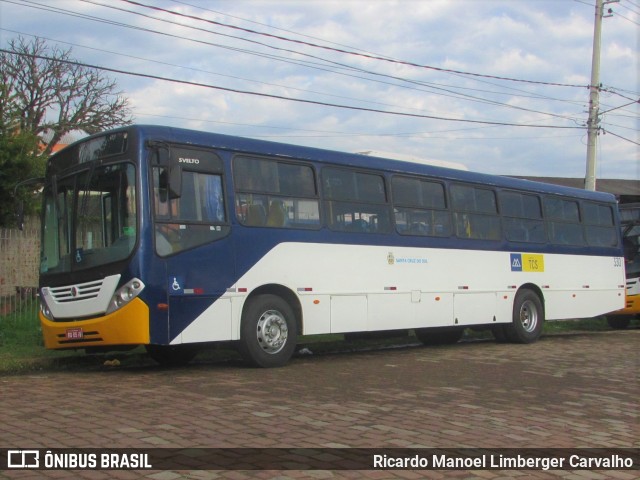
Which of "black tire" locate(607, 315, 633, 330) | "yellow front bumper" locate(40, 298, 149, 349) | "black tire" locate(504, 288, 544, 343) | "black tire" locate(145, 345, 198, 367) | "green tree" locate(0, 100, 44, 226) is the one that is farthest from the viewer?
"green tree" locate(0, 100, 44, 226)

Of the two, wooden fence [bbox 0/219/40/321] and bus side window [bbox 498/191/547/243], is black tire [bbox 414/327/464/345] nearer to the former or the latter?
bus side window [bbox 498/191/547/243]

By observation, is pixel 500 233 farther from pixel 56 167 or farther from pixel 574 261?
pixel 56 167

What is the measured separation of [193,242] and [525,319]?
340 inches

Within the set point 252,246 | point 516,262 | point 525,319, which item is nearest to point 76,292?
point 252,246

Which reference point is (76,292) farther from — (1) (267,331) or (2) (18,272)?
(2) (18,272)

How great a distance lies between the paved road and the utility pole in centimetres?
1456

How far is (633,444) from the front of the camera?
676 cm

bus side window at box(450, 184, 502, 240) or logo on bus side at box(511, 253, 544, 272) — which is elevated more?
bus side window at box(450, 184, 502, 240)

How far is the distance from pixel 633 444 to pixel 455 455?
6.15ft

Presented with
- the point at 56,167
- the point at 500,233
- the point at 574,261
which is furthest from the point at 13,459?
the point at 574,261

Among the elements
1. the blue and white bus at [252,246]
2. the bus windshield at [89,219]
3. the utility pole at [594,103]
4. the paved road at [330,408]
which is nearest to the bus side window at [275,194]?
the blue and white bus at [252,246]

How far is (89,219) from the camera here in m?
10.6

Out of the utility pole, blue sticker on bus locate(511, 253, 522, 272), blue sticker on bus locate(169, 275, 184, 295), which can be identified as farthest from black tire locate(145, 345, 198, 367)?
the utility pole

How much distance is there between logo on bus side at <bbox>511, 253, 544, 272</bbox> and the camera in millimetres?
16031
